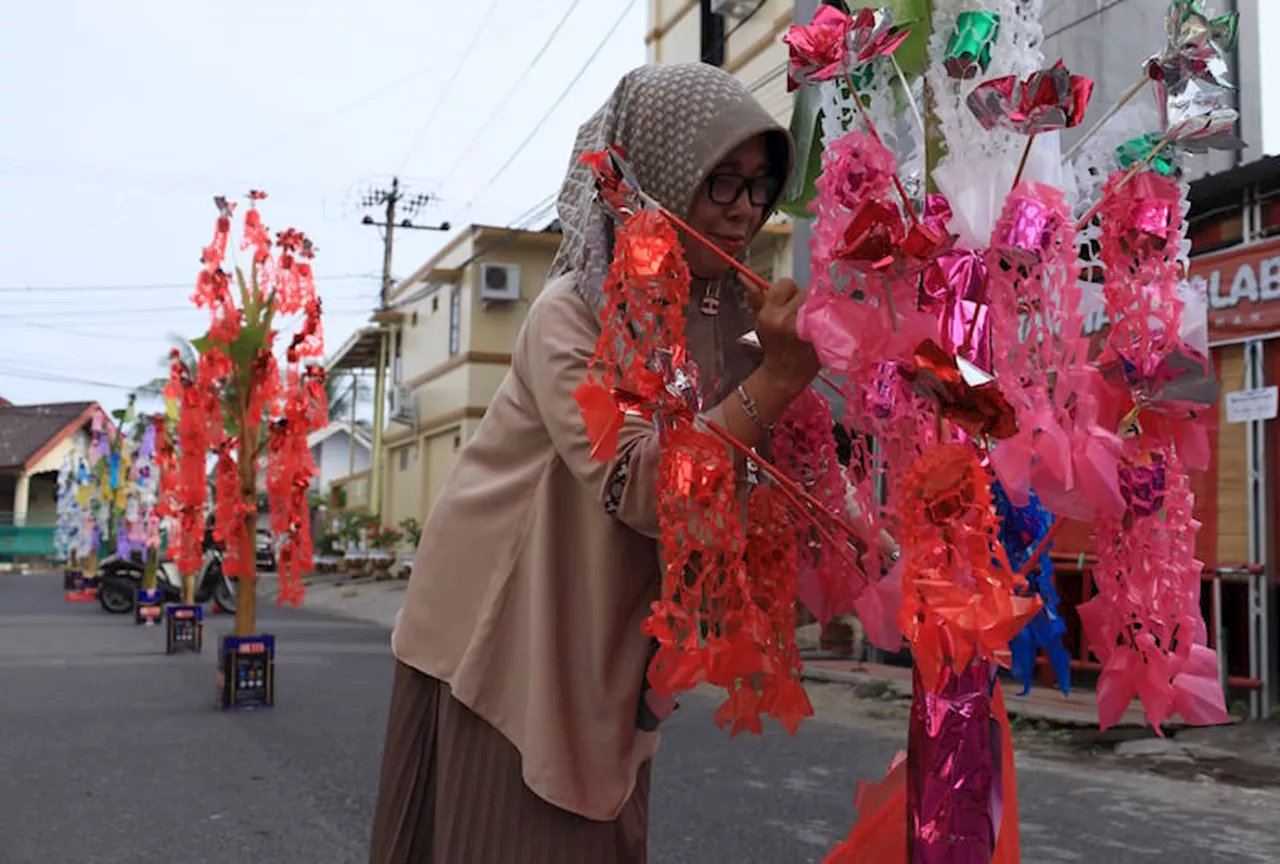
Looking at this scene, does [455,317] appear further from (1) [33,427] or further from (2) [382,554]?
(1) [33,427]

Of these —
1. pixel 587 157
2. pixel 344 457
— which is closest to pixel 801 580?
pixel 587 157

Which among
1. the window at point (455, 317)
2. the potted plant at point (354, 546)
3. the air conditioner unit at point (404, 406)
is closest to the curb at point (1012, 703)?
the window at point (455, 317)

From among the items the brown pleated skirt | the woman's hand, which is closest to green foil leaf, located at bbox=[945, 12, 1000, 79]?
the woman's hand

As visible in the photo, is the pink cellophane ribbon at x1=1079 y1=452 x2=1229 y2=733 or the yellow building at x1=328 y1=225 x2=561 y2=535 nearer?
the pink cellophane ribbon at x1=1079 y1=452 x2=1229 y2=733

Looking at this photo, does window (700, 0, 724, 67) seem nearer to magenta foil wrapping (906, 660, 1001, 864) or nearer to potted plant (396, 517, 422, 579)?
potted plant (396, 517, 422, 579)

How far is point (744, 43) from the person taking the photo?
1440cm

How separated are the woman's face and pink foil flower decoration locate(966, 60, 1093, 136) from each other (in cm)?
33

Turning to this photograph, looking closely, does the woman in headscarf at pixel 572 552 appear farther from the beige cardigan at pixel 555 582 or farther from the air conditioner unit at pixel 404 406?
the air conditioner unit at pixel 404 406

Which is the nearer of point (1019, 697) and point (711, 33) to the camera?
point (1019, 697)

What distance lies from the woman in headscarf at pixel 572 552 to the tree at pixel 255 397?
627 centimetres

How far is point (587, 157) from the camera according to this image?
1.28 meters

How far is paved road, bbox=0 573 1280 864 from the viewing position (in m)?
4.04

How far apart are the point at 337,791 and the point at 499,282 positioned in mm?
18383

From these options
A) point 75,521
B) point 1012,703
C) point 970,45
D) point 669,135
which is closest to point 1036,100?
point 970,45
